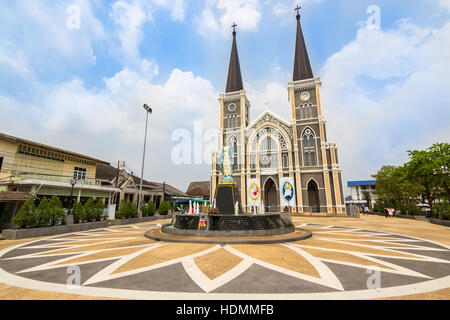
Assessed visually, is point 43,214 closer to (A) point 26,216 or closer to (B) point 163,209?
(A) point 26,216

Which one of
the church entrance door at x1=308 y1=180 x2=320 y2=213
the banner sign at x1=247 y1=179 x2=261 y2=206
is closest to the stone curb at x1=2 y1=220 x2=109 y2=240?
the banner sign at x1=247 y1=179 x2=261 y2=206

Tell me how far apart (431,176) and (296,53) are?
106 ft

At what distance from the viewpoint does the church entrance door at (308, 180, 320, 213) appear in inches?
1317

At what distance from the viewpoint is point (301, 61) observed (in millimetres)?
40469

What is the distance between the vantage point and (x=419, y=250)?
7871 mm

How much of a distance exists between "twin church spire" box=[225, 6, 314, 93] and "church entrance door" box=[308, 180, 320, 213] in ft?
68.9

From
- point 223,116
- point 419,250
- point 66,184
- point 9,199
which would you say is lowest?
point 419,250

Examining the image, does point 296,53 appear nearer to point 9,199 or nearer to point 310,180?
point 310,180

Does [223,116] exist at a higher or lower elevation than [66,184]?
higher

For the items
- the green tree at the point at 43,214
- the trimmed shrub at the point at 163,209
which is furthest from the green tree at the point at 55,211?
the trimmed shrub at the point at 163,209

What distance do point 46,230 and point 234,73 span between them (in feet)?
143

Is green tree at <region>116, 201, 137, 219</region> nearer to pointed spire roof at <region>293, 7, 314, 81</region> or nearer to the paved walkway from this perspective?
the paved walkway

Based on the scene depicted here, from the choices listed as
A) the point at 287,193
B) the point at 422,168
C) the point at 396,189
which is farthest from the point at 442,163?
the point at 287,193
